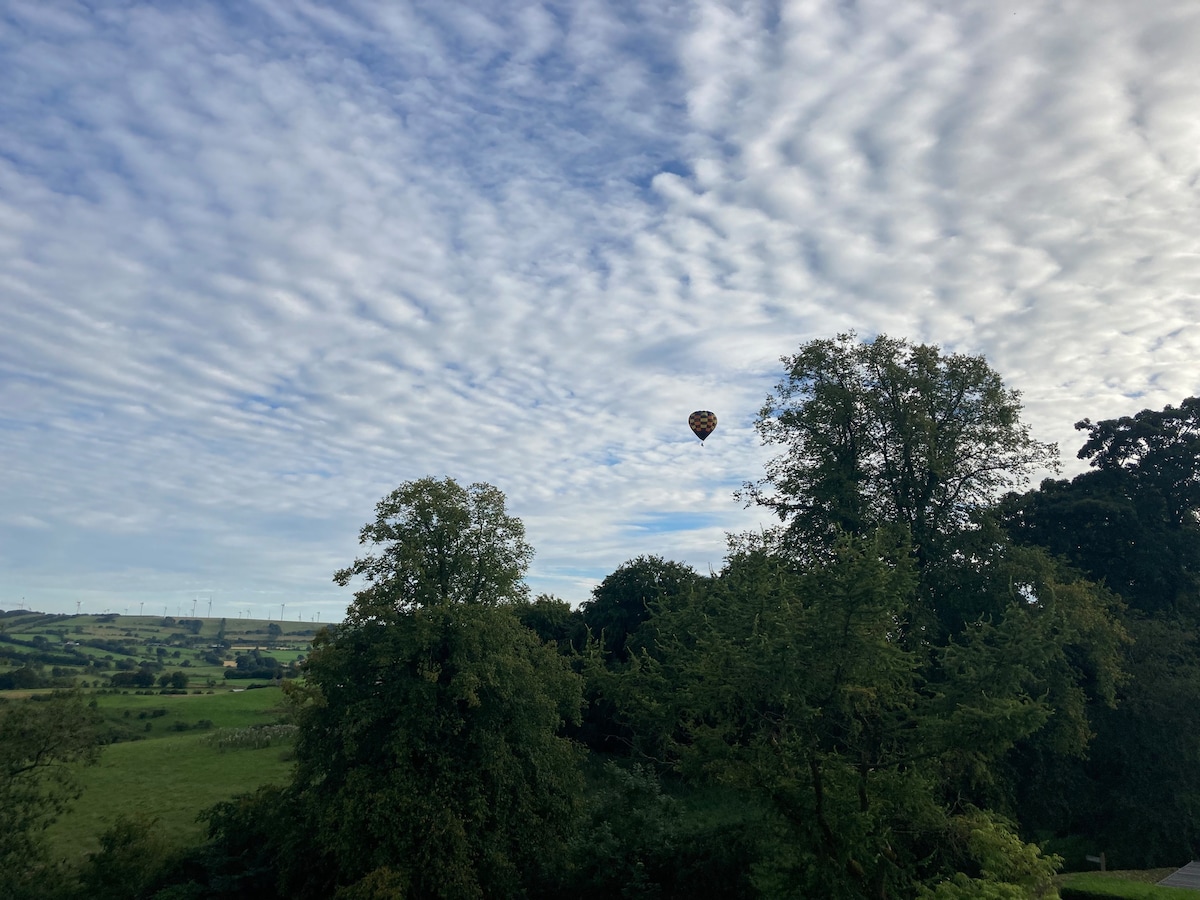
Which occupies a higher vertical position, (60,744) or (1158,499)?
(1158,499)

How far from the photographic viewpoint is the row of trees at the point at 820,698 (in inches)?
647

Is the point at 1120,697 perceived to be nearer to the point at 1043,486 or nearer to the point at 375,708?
the point at 1043,486

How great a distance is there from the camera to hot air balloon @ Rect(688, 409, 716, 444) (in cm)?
3997

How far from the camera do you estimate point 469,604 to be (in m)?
25.0

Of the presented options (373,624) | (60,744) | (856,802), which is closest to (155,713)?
(60,744)

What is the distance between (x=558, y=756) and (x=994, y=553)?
742 inches

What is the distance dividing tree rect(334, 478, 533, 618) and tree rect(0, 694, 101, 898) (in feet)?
29.0

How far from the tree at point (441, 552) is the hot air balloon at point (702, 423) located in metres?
15.9

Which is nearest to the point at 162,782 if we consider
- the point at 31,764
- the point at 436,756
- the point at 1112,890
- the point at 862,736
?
the point at 31,764

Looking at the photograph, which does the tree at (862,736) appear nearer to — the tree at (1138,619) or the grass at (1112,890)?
the grass at (1112,890)

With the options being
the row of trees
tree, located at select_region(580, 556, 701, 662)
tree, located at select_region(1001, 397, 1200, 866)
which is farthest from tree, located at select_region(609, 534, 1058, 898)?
tree, located at select_region(580, 556, 701, 662)

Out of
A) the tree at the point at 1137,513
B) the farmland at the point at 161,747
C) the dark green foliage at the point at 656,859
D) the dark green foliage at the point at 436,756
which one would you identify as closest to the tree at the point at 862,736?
the dark green foliage at the point at 656,859

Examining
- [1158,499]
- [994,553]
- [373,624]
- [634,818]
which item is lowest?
[634,818]

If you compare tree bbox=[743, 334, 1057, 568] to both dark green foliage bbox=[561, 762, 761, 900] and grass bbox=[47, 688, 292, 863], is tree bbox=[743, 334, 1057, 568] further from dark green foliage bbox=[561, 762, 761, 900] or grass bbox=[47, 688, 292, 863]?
grass bbox=[47, 688, 292, 863]
